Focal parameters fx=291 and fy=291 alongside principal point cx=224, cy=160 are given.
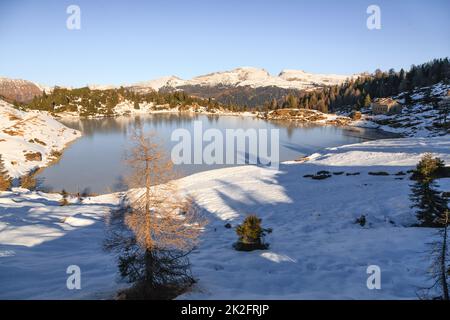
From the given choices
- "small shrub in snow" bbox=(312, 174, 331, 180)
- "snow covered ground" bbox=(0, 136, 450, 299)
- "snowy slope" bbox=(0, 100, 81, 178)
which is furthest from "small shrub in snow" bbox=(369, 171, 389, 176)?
"snowy slope" bbox=(0, 100, 81, 178)

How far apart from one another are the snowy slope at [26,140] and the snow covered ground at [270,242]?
19.8 m

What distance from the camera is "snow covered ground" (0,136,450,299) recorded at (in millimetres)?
11164

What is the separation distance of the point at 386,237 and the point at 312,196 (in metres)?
11.4

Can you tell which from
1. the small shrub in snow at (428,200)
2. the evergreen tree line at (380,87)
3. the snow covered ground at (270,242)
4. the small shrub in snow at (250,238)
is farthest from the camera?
the evergreen tree line at (380,87)

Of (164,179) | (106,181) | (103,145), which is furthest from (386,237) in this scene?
(103,145)

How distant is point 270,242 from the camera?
703 inches

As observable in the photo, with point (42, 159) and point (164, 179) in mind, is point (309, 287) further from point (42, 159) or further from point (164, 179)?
point (42, 159)

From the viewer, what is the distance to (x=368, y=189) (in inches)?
1075

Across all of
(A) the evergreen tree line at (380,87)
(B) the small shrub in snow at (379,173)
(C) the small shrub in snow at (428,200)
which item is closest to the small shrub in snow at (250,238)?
(C) the small shrub in snow at (428,200)

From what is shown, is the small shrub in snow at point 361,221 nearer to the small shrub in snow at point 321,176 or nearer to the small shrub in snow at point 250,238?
the small shrub in snow at point 250,238

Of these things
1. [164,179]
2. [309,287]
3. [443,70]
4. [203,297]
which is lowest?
[309,287]

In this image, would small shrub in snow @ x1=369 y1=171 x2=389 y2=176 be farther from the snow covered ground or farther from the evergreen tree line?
the evergreen tree line

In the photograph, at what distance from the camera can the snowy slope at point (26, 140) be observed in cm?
4802

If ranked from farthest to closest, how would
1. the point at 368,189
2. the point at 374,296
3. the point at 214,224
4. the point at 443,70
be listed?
the point at 443,70, the point at 368,189, the point at 214,224, the point at 374,296
